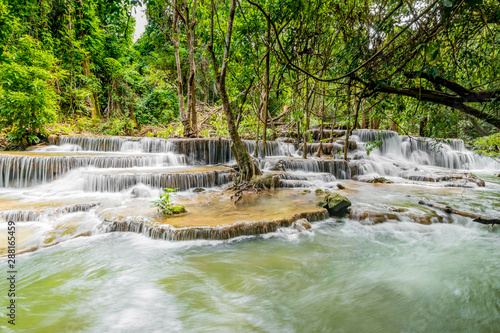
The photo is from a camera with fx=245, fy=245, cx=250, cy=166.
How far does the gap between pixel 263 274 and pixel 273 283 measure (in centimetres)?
23

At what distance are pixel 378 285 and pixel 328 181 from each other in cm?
607

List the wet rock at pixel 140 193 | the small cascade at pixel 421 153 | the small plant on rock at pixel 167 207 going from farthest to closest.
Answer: the small cascade at pixel 421 153 → the wet rock at pixel 140 193 → the small plant on rock at pixel 167 207

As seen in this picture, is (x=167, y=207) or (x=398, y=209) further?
(x=398, y=209)

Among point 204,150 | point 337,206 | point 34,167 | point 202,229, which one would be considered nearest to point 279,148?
point 204,150

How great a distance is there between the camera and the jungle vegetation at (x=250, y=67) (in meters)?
2.63

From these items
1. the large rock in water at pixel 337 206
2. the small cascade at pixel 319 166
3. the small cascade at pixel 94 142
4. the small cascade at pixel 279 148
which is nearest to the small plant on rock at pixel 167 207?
the large rock in water at pixel 337 206

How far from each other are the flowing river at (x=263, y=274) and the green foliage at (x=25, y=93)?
3.81m

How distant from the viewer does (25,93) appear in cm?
837

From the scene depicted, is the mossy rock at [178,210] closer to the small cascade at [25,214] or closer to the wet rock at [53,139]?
the small cascade at [25,214]

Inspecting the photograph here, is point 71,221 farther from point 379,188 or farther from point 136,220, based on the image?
point 379,188

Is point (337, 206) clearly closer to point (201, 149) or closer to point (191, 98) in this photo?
point (201, 149)

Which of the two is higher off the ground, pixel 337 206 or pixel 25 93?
pixel 25 93

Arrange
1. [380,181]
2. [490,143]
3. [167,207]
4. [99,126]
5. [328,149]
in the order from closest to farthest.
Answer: [167,207]
[490,143]
[380,181]
[328,149]
[99,126]

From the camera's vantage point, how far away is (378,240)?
4395mm
